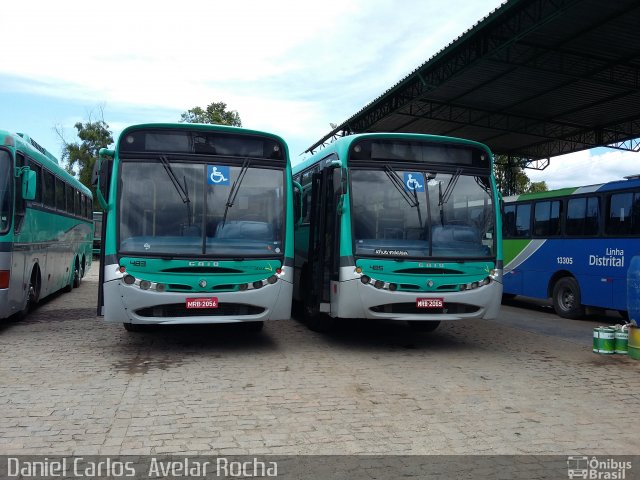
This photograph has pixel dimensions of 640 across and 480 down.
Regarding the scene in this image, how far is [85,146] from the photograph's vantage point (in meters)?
46.1

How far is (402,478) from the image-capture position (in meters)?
3.99

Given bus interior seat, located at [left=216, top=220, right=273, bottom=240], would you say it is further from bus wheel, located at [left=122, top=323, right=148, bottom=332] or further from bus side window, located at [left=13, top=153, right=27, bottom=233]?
bus side window, located at [left=13, top=153, right=27, bottom=233]

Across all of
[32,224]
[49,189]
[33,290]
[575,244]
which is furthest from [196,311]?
[575,244]

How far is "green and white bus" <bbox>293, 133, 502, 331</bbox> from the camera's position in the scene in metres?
7.87

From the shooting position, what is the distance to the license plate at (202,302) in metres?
7.41

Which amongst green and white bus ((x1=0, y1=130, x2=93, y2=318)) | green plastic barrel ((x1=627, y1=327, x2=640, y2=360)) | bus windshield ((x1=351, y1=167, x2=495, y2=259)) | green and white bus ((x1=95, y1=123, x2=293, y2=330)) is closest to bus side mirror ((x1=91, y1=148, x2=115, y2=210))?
green and white bus ((x1=95, y1=123, x2=293, y2=330))

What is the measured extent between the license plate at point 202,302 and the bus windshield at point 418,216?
2016 mm

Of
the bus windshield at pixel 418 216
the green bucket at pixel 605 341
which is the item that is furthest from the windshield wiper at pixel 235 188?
the green bucket at pixel 605 341

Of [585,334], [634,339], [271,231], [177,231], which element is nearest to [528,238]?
[585,334]

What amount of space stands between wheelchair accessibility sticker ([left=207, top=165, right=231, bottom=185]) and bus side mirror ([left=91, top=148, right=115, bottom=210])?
1.31 meters

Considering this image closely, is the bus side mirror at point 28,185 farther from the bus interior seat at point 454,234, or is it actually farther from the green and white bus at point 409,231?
the bus interior seat at point 454,234

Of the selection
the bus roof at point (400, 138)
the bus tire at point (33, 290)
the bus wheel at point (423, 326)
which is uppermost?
the bus roof at point (400, 138)

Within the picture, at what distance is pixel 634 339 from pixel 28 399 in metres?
7.60

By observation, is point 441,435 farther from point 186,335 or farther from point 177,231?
point 186,335
